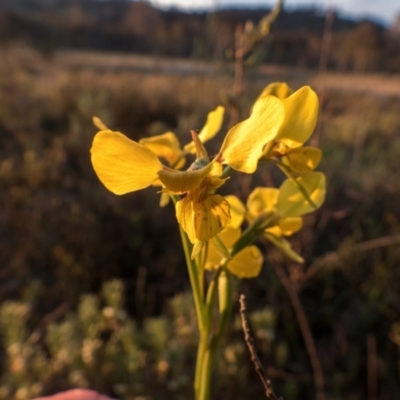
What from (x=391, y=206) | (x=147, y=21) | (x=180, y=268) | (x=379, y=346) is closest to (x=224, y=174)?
(x=379, y=346)

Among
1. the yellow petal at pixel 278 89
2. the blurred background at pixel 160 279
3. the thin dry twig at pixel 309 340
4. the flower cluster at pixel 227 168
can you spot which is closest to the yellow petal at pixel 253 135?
the flower cluster at pixel 227 168

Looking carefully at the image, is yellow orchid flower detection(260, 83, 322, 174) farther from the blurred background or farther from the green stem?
the blurred background

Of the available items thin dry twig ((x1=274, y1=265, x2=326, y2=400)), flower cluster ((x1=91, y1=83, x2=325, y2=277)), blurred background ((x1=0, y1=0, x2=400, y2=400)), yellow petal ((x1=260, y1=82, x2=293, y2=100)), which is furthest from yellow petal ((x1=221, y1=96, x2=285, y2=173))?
thin dry twig ((x1=274, y1=265, x2=326, y2=400))

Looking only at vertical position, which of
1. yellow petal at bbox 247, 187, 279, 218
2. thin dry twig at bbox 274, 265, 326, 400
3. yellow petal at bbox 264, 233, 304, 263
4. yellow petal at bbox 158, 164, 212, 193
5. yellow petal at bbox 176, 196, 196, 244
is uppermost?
yellow petal at bbox 158, 164, 212, 193

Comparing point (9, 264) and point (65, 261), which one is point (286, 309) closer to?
point (65, 261)

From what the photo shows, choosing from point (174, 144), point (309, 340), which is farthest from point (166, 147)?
point (309, 340)

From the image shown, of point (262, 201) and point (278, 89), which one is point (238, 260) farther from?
point (278, 89)

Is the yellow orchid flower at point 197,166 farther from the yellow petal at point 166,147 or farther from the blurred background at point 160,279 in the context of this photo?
the blurred background at point 160,279
